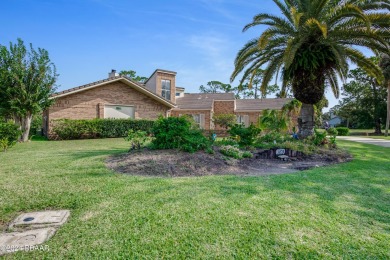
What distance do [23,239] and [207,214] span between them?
2046mm

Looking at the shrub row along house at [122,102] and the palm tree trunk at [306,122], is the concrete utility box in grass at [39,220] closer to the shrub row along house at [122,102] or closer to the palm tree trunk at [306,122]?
the palm tree trunk at [306,122]

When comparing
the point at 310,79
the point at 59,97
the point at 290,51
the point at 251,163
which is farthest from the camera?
the point at 59,97

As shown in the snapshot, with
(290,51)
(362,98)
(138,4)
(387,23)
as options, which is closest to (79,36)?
(138,4)

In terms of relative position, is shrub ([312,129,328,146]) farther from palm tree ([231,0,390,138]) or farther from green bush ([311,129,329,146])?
palm tree ([231,0,390,138])

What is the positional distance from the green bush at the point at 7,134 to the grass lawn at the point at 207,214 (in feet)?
16.5

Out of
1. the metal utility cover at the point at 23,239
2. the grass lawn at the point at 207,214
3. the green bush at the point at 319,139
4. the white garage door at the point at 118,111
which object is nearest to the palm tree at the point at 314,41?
the green bush at the point at 319,139

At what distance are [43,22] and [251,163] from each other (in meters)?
9.72

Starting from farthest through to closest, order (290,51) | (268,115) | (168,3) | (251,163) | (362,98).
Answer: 1. (362,98)
2. (268,115)
3. (168,3)
4. (290,51)
5. (251,163)

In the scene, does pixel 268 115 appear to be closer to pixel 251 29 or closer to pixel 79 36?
pixel 251 29

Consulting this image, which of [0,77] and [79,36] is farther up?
[79,36]

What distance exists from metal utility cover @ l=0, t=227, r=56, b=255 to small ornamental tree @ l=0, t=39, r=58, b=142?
42.4ft

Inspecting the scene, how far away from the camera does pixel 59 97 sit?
50.9 ft

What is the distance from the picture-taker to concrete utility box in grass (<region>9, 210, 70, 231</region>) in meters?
2.60

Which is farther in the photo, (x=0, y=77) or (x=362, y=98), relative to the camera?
(x=362, y=98)
